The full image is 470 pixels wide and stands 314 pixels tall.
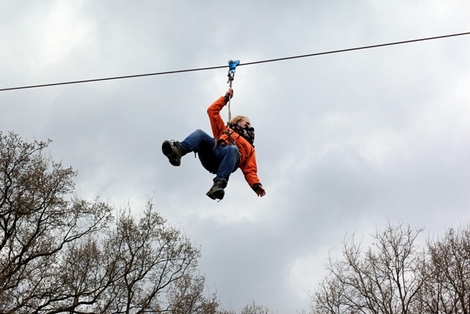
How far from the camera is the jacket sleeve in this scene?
5.41 metres

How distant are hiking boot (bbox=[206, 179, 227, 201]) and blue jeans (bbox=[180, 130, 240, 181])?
0.06m

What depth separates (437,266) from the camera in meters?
18.7

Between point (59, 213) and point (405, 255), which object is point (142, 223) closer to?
point (59, 213)

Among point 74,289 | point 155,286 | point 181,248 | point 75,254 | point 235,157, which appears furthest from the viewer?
point 181,248

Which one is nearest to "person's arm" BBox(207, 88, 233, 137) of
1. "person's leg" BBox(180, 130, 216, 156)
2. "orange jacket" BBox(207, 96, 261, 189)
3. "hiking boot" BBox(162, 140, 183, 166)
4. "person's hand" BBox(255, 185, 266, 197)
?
"orange jacket" BBox(207, 96, 261, 189)

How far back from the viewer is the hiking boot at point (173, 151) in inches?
198

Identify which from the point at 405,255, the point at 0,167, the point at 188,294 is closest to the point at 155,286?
the point at 188,294

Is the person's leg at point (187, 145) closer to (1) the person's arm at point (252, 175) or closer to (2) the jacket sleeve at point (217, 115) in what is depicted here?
(2) the jacket sleeve at point (217, 115)

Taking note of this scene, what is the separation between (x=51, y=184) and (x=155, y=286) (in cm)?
472

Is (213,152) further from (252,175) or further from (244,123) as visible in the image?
(244,123)

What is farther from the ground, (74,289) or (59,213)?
(59,213)

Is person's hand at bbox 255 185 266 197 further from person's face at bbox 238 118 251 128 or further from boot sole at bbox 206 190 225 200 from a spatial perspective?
person's face at bbox 238 118 251 128

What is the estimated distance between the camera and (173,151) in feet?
16.4

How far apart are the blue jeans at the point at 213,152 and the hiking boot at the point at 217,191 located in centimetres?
6
